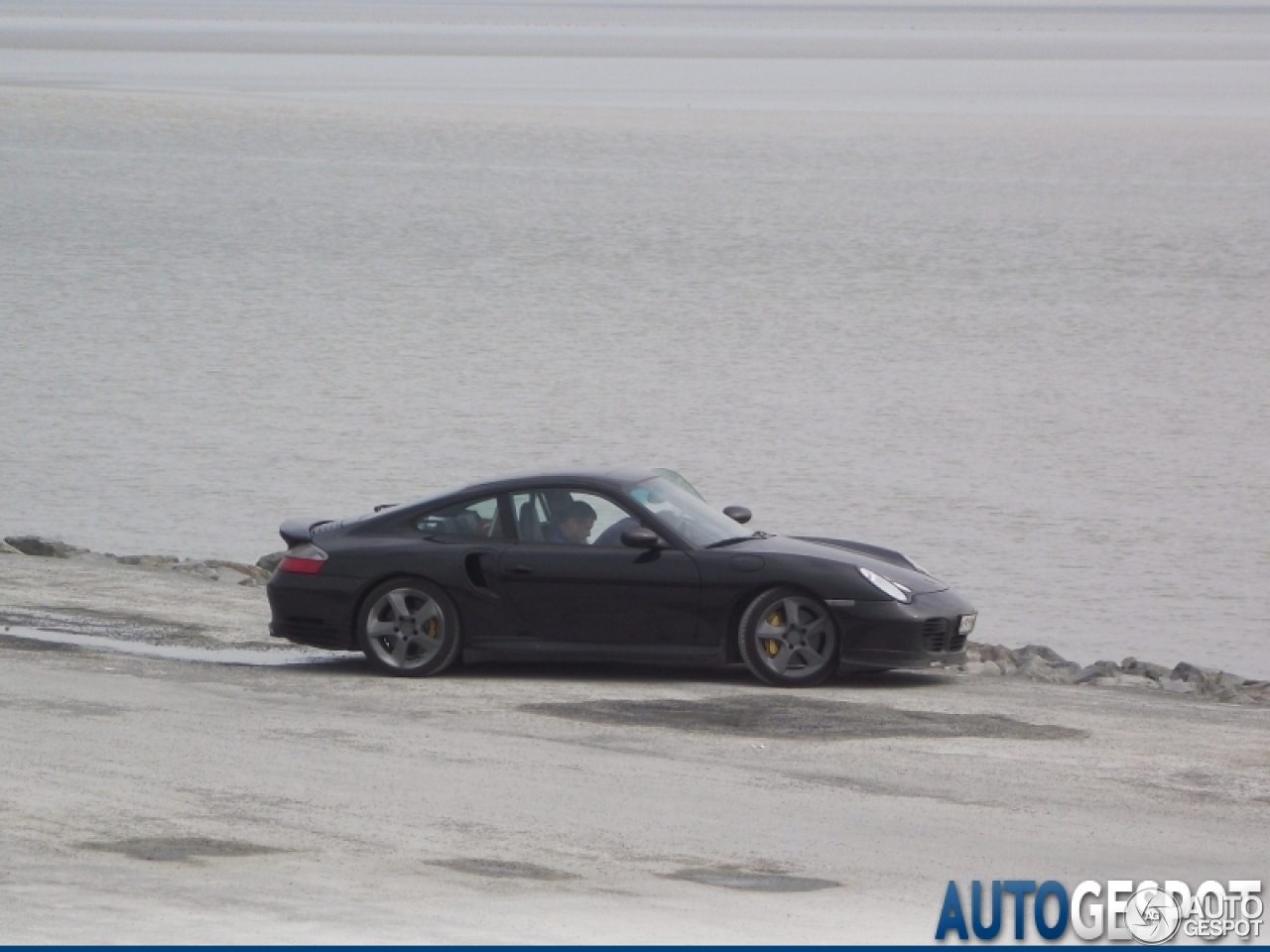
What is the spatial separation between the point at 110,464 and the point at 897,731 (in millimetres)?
16489

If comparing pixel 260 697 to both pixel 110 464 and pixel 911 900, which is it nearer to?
pixel 911 900

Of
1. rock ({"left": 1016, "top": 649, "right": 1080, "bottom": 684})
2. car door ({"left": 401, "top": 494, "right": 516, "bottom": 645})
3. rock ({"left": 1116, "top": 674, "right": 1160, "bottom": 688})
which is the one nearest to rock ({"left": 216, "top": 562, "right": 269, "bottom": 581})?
car door ({"left": 401, "top": 494, "right": 516, "bottom": 645})

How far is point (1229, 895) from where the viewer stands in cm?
805

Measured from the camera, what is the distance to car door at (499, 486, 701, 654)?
12.5 m

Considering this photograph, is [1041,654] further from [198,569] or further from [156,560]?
[156,560]

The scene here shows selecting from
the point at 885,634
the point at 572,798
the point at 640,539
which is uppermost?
the point at 640,539

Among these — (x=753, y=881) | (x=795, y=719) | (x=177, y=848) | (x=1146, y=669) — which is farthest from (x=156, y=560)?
(x=753, y=881)

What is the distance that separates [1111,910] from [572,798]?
2.64m

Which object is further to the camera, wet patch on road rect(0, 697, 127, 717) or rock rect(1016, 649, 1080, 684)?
rock rect(1016, 649, 1080, 684)

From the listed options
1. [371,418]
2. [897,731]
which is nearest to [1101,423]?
[371,418]

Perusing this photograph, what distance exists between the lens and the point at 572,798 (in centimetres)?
961

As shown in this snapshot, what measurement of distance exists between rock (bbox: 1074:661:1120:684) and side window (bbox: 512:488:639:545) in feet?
12.9

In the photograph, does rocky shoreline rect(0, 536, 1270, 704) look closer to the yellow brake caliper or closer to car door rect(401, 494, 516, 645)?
the yellow brake caliper

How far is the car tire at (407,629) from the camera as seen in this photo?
12.7 meters
